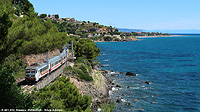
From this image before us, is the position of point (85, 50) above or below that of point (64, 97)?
above

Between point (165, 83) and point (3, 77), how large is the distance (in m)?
48.2

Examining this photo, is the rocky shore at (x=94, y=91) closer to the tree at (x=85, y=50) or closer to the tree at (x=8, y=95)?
the tree at (x=85, y=50)

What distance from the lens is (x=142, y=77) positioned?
62.5m

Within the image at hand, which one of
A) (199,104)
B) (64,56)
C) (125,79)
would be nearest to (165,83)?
(125,79)

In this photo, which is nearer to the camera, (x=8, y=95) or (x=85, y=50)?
(x=8, y=95)

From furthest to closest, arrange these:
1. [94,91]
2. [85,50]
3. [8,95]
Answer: [85,50] → [94,91] → [8,95]

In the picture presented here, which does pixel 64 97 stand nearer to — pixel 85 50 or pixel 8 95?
pixel 8 95

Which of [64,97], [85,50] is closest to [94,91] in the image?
[85,50]

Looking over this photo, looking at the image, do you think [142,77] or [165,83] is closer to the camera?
[165,83]

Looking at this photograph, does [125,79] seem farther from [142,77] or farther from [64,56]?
[64,56]

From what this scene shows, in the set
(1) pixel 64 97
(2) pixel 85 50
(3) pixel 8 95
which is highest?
(2) pixel 85 50

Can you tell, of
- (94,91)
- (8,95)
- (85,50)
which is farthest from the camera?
(85,50)

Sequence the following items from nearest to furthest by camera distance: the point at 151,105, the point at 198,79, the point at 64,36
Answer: the point at 151,105, the point at 198,79, the point at 64,36

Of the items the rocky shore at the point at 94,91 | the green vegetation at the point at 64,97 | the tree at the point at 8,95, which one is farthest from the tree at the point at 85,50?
the tree at the point at 8,95
